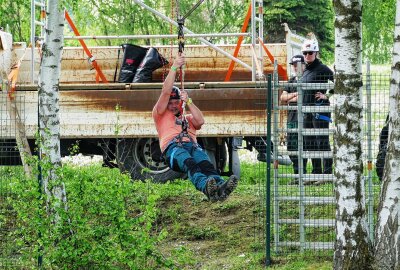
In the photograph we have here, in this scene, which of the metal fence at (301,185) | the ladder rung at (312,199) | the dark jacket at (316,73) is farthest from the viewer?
the dark jacket at (316,73)

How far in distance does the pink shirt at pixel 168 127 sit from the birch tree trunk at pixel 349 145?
2.87 meters

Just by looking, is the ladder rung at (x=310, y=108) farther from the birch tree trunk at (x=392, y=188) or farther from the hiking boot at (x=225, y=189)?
the birch tree trunk at (x=392, y=188)

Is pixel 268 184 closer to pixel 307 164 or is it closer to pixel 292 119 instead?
pixel 292 119

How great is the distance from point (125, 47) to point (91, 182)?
6482 millimetres

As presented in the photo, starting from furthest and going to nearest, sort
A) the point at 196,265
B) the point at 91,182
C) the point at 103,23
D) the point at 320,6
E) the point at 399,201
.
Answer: the point at 320,6, the point at 103,23, the point at 196,265, the point at 91,182, the point at 399,201

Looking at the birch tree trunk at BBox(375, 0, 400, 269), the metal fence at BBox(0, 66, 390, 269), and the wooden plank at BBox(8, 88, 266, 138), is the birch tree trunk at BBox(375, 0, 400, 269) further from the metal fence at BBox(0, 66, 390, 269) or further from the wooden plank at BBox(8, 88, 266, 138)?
the wooden plank at BBox(8, 88, 266, 138)

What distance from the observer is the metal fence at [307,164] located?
1330cm

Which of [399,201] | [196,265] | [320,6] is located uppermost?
[320,6]

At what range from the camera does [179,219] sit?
1591 cm

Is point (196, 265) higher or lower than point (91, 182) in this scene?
lower

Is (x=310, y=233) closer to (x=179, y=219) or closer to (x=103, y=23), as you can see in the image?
(x=179, y=219)

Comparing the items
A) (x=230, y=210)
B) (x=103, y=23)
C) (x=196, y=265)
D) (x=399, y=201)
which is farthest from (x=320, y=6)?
(x=399, y=201)

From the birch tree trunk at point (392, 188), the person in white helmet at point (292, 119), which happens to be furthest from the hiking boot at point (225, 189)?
the birch tree trunk at point (392, 188)

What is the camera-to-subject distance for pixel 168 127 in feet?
46.4
